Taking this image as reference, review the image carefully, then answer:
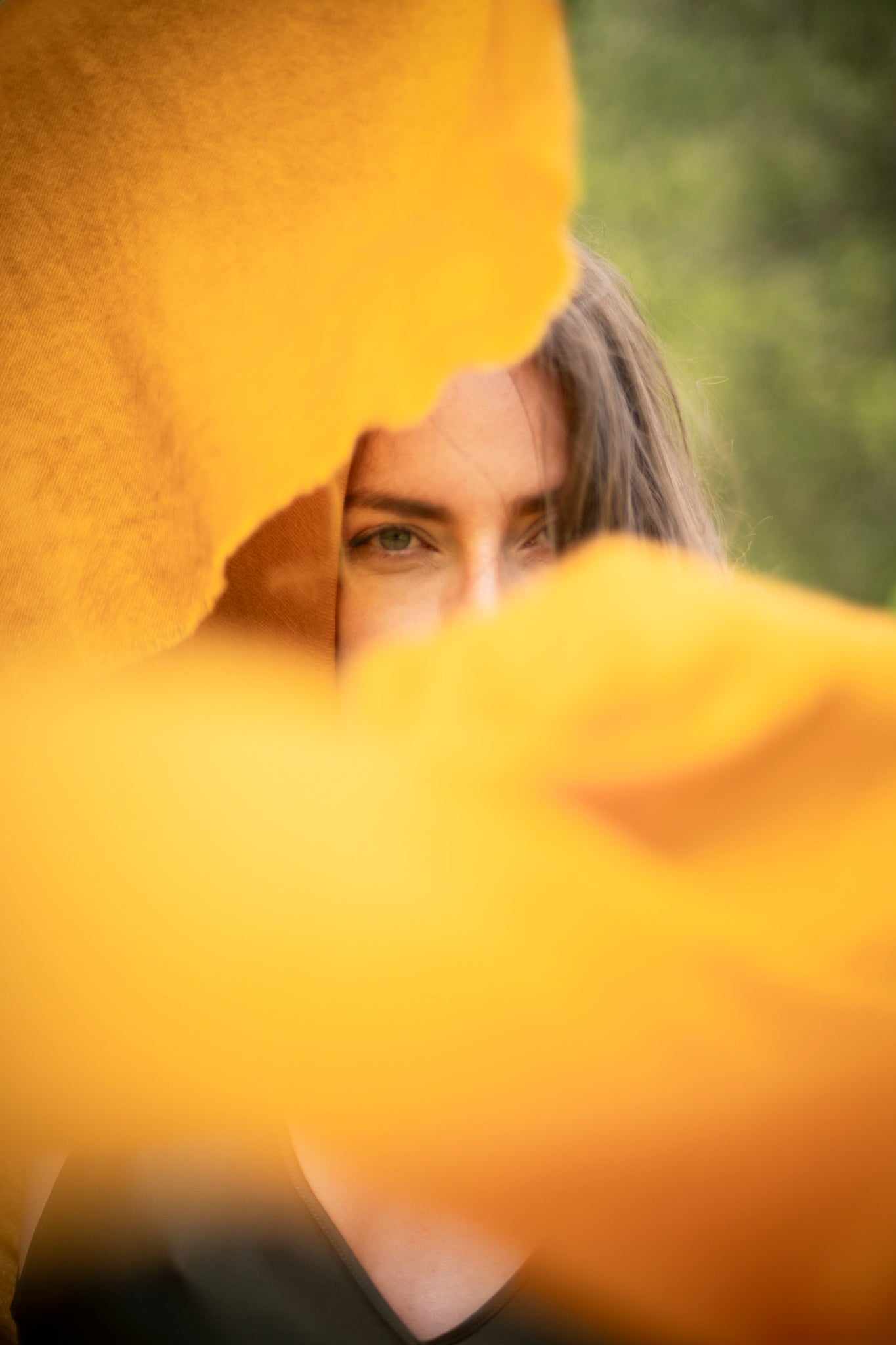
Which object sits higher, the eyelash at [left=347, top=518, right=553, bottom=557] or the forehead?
the forehead

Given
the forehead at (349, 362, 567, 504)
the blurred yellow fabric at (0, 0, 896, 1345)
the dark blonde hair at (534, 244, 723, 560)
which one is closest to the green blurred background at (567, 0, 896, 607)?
the dark blonde hair at (534, 244, 723, 560)

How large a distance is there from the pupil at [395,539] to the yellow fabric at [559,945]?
511 millimetres

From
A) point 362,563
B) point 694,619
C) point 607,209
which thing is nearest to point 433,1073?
point 694,619

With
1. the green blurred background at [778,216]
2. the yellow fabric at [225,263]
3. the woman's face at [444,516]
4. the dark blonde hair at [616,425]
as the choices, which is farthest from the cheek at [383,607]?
the green blurred background at [778,216]

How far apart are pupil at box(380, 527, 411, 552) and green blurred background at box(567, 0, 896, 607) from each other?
3.10m

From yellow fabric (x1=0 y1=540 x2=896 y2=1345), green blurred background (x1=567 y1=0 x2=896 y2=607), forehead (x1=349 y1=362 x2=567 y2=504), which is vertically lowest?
yellow fabric (x1=0 y1=540 x2=896 y2=1345)

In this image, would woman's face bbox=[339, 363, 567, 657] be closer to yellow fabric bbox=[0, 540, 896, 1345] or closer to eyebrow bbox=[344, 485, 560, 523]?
eyebrow bbox=[344, 485, 560, 523]

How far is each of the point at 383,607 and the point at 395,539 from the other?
50 mm

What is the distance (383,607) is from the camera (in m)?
0.78

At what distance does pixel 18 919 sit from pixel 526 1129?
0.13 metres

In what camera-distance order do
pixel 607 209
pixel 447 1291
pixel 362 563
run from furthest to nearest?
pixel 607 209 < pixel 362 563 < pixel 447 1291

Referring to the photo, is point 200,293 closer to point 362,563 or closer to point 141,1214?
point 362,563

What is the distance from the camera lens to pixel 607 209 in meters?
3.88

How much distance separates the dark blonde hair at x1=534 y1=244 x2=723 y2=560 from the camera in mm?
790
